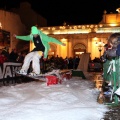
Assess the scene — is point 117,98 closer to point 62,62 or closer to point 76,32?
point 62,62

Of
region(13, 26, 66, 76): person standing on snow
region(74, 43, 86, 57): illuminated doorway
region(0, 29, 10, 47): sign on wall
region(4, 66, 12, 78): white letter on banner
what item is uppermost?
region(0, 29, 10, 47): sign on wall

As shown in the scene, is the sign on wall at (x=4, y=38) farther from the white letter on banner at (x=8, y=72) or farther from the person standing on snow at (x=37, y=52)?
the person standing on snow at (x=37, y=52)

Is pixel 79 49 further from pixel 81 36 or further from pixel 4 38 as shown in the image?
pixel 4 38

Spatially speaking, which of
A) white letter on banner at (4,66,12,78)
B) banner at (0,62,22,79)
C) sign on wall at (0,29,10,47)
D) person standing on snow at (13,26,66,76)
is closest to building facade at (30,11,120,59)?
sign on wall at (0,29,10,47)

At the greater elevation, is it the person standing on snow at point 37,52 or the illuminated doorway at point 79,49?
the illuminated doorway at point 79,49

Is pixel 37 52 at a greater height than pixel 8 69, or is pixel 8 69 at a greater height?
pixel 37 52

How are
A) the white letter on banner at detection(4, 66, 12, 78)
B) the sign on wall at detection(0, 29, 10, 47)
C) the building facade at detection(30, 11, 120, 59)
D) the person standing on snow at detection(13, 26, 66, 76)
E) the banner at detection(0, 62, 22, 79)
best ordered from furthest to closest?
the building facade at detection(30, 11, 120, 59), the sign on wall at detection(0, 29, 10, 47), the white letter on banner at detection(4, 66, 12, 78), the banner at detection(0, 62, 22, 79), the person standing on snow at detection(13, 26, 66, 76)

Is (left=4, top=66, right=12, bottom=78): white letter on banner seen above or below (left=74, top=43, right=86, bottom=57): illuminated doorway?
below

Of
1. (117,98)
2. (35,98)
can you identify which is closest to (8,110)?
(35,98)

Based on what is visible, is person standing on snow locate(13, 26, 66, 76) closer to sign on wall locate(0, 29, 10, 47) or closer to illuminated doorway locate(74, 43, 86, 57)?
sign on wall locate(0, 29, 10, 47)

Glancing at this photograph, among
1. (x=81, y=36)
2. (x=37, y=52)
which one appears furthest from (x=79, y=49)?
(x=37, y=52)

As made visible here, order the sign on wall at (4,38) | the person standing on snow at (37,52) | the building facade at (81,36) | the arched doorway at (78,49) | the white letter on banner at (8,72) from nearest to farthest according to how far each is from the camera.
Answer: the person standing on snow at (37,52) < the white letter on banner at (8,72) < the sign on wall at (4,38) < the building facade at (81,36) < the arched doorway at (78,49)

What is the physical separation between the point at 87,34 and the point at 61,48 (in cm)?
486

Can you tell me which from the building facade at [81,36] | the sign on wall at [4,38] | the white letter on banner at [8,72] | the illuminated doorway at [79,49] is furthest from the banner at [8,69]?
the illuminated doorway at [79,49]
